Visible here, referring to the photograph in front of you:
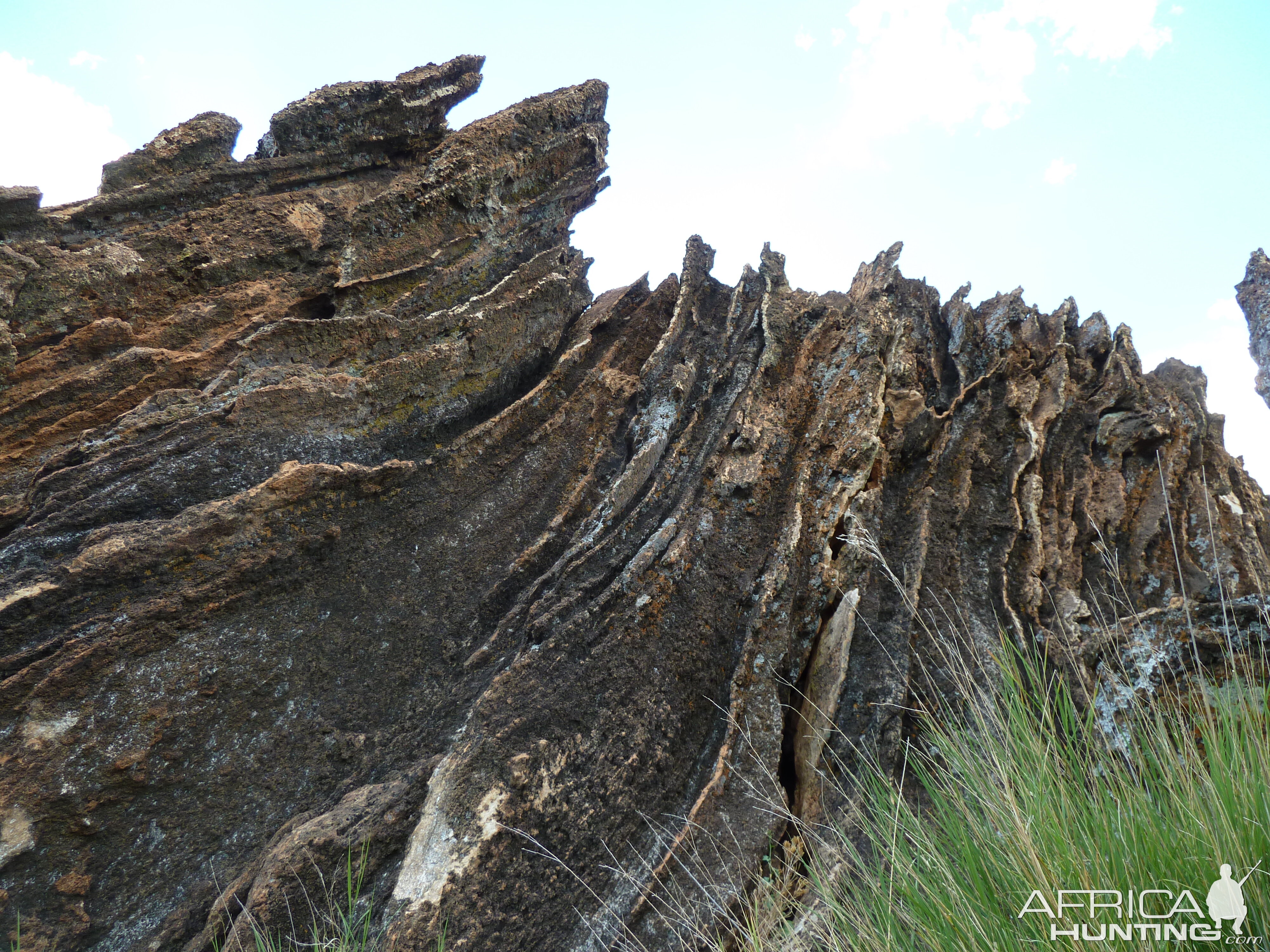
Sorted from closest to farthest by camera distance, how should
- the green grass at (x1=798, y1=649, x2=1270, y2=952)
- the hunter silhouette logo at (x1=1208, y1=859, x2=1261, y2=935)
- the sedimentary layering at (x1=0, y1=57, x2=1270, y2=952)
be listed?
1. the hunter silhouette logo at (x1=1208, y1=859, x2=1261, y2=935)
2. the green grass at (x1=798, y1=649, x2=1270, y2=952)
3. the sedimentary layering at (x1=0, y1=57, x2=1270, y2=952)

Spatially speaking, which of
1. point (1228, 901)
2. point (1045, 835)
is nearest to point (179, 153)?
point (1045, 835)

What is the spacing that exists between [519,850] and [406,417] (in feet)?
12.4

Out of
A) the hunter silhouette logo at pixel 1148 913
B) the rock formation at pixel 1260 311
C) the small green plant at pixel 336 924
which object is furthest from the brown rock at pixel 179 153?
the rock formation at pixel 1260 311

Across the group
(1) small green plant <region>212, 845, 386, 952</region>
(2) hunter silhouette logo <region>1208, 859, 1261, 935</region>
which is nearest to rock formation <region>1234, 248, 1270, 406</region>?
(2) hunter silhouette logo <region>1208, 859, 1261, 935</region>

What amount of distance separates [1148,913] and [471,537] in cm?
501

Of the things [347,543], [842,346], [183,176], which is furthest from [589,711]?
[183,176]

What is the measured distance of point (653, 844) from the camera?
14.7ft

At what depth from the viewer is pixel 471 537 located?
6.02 meters

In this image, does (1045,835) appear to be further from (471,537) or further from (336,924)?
(471,537)

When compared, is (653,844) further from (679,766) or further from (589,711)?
(589,711)

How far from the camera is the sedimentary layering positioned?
435 centimetres

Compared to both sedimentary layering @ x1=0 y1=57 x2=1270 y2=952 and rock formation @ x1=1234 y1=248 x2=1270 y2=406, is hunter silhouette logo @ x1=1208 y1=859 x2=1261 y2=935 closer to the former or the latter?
sedimentary layering @ x1=0 y1=57 x2=1270 y2=952

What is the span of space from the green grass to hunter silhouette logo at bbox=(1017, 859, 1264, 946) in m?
0.02

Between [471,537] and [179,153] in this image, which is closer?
[471,537]
